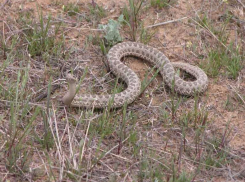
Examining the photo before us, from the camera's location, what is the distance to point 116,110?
26.4 feet

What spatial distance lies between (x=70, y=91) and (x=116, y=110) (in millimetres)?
1203

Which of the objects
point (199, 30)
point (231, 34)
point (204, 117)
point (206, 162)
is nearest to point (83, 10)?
point (199, 30)

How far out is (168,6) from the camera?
33.8 feet

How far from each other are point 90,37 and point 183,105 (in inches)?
99.9

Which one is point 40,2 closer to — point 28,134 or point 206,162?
point 28,134

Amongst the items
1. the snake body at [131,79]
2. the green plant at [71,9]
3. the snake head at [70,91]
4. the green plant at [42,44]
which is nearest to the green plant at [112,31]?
the snake body at [131,79]

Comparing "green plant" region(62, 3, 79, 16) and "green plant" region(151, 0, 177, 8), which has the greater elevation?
"green plant" region(151, 0, 177, 8)

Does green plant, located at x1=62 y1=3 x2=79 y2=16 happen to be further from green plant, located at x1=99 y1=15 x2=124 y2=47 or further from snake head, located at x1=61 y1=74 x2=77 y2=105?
snake head, located at x1=61 y1=74 x2=77 y2=105

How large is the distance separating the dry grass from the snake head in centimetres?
18

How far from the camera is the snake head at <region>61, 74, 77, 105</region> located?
692 centimetres

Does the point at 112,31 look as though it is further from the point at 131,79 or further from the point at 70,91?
the point at 70,91

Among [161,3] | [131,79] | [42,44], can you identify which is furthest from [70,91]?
[161,3]

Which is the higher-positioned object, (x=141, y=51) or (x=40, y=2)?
(x=40, y=2)

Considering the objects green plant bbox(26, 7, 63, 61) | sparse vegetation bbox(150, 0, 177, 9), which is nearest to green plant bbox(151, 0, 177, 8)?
sparse vegetation bbox(150, 0, 177, 9)
